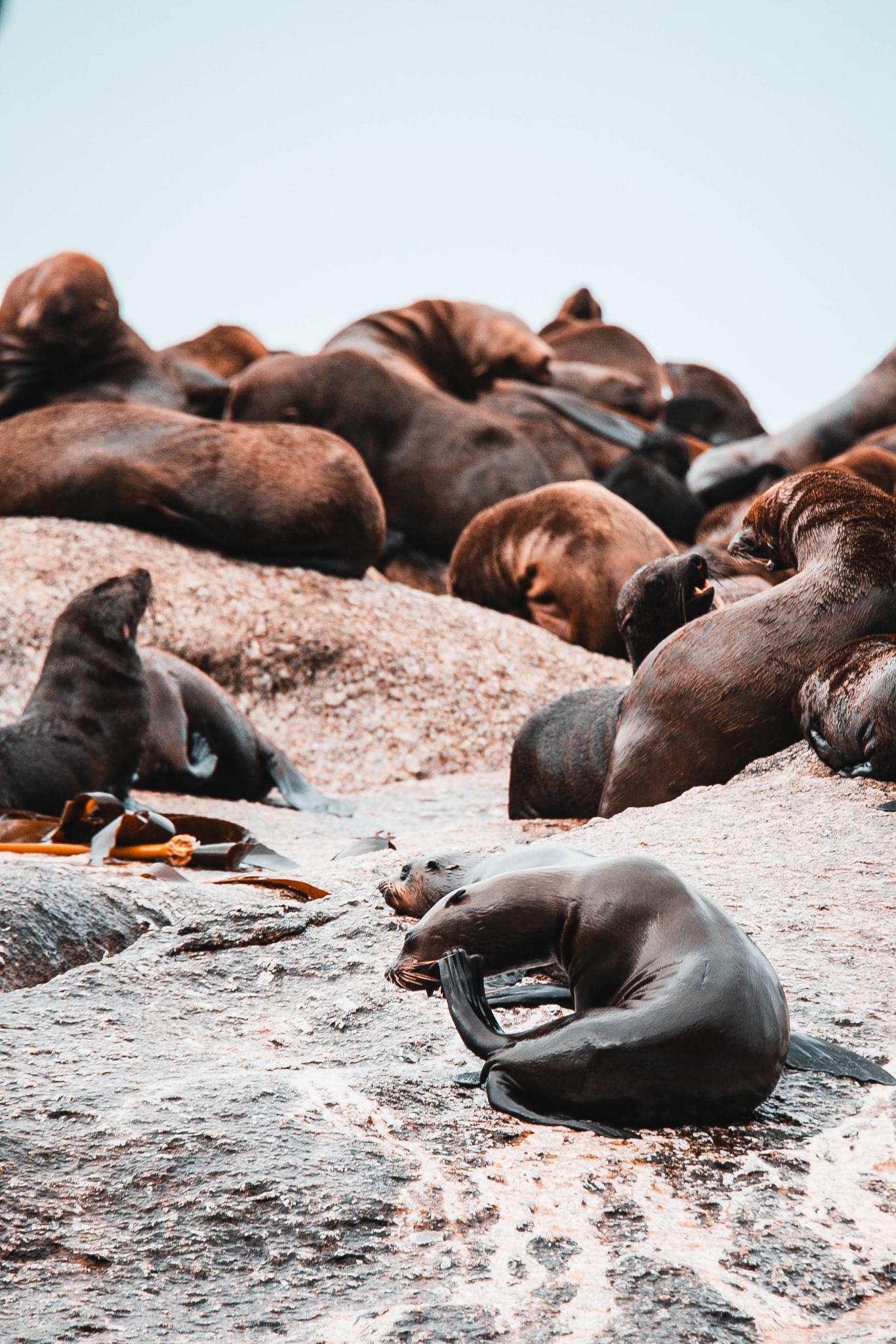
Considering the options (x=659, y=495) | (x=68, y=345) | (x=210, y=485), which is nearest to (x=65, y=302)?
(x=68, y=345)

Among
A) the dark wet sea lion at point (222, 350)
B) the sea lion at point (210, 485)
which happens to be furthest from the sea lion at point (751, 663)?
the dark wet sea lion at point (222, 350)

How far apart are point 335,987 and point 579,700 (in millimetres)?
2901

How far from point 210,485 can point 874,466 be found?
466 cm

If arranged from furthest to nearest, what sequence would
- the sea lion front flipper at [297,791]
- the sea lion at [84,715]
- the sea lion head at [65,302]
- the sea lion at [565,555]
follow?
1. the sea lion head at [65,302]
2. the sea lion at [565,555]
3. the sea lion front flipper at [297,791]
4. the sea lion at [84,715]

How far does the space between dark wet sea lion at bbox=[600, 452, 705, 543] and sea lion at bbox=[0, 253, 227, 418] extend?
3.25 meters

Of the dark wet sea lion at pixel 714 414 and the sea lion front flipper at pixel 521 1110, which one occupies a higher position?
the sea lion front flipper at pixel 521 1110

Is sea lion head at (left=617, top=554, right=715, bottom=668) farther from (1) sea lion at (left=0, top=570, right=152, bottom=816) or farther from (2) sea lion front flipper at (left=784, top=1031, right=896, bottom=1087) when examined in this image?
(2) sea lion front flipper at (left=784, top=1031, right=896, bottom=1087)

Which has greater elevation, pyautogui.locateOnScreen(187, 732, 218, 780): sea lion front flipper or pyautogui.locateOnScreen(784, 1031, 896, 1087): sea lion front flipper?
pyautogui.locateOnScreen(784, 1031, 896, 1087): sea lion front flipper

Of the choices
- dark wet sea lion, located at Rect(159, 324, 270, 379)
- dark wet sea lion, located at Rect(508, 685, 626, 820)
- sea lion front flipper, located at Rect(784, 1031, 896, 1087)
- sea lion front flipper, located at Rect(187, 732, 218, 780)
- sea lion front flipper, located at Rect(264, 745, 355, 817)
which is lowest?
sea lion front flipper, located at Rect(264, 745, 355, 817)

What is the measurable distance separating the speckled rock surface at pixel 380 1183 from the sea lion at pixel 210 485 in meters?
5.61

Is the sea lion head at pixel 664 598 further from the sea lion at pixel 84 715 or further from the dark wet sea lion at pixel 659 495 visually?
the dark wet sea lion at pixel 659 495

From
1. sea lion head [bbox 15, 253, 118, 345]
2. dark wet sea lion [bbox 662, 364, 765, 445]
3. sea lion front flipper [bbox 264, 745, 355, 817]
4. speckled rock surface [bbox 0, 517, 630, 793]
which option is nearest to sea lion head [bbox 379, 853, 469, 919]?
sea lion front flipper [bbox 264, 745, 355, 817]

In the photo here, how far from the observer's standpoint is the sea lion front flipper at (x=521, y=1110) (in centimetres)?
158

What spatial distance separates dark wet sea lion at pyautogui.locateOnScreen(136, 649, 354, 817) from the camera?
5672 mm
